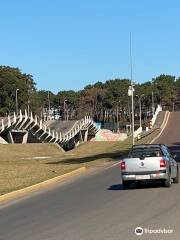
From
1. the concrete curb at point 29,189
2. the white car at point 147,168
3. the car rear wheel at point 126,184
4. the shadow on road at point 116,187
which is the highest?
the white car at point 147,168

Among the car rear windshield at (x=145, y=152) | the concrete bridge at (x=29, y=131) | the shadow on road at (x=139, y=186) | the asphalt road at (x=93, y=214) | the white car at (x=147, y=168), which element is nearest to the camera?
the asphalt road at (x=93, y=214)

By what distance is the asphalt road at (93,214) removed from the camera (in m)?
12.0

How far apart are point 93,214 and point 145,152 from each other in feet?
24.7

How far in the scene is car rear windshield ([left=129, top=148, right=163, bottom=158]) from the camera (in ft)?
72.1

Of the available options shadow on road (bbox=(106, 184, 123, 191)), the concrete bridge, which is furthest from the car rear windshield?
the concrete bridge

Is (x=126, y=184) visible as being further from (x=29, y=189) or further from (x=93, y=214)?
(x=93, y=214)

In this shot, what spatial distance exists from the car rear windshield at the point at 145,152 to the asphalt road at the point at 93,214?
123 centimetres

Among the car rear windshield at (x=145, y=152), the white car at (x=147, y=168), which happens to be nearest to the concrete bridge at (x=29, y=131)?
the car rear windshield at (x=145, y=152)

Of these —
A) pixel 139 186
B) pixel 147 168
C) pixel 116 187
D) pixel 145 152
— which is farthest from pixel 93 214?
pixel 116 187

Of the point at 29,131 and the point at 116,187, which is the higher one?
the point at 29,131

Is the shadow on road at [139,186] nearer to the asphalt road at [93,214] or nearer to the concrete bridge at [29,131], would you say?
the asphalt road at [93,214]

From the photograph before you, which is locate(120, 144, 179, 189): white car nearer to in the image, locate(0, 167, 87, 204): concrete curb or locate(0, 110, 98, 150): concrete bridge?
locate(0, 167, 87, 204): concrete curb

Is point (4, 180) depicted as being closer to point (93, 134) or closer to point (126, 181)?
point (126, 181)

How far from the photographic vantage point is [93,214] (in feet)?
49.5
